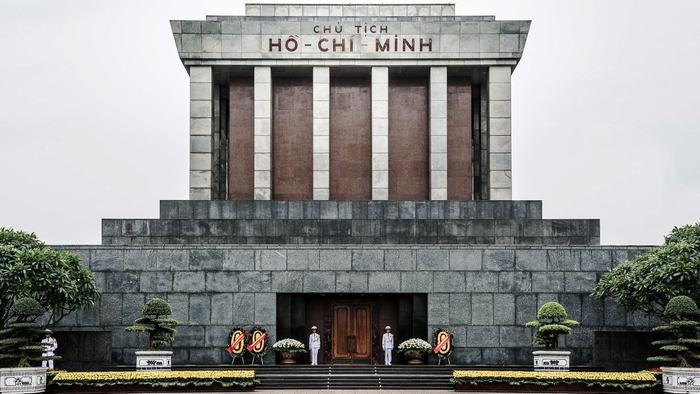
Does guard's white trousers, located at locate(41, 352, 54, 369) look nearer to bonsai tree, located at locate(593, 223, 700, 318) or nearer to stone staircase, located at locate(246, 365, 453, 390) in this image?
stone staircase, located at locate(246, 365, 453, 390)

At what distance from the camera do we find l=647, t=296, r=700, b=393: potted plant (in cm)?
2802

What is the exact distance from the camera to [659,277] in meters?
31.2

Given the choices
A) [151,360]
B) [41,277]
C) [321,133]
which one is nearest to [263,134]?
[321,133]

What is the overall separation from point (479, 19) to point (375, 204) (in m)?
10.3

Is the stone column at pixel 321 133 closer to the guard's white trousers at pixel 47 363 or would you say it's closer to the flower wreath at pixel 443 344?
the flower wreath at pixel 443 344

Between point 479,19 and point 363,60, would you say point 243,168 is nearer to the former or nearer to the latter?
point 363,60

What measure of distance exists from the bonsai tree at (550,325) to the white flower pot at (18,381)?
15.0 metres

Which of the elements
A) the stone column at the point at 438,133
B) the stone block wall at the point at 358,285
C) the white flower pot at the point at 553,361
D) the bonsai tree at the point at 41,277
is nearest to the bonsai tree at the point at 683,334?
the white flower pot at the point at 553,361

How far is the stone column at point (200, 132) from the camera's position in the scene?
136 feet

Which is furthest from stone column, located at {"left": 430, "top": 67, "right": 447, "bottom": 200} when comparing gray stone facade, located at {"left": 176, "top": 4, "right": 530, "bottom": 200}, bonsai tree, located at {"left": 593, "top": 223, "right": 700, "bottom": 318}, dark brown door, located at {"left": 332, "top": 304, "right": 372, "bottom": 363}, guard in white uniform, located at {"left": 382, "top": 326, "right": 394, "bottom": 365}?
bonsai tree, located at {"left": 593, "top": 223, "right": 700, "bottom": 318}

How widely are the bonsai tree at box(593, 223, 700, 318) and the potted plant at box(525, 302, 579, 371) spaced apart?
7.92ft

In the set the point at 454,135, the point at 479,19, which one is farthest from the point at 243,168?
the point at 479,19

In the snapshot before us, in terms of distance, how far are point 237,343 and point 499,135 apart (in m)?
14.8

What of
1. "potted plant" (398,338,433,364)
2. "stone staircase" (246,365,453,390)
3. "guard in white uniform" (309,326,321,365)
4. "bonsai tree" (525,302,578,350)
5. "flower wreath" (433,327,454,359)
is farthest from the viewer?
"guard in white uniform" (309,326,321,365)
